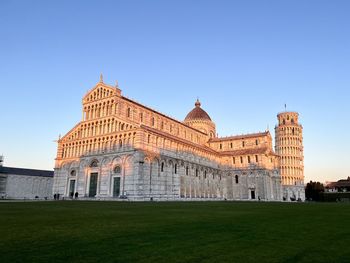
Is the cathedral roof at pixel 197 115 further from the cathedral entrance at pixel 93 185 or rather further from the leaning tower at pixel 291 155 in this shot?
the cathedral entrance at pixel 93 185

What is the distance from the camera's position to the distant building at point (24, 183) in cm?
7438

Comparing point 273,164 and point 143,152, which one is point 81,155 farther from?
point 273,164

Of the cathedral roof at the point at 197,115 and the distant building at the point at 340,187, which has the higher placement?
the cathedral roof at the point at 197,115

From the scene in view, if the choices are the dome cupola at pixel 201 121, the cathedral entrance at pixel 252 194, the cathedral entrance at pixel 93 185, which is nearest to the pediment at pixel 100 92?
the cathedral entrance at pixel 93 185

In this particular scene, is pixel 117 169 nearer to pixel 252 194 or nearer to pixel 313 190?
pixel 252 194

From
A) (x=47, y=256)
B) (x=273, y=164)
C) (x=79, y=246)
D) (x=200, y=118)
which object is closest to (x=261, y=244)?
(x=79, y=246)

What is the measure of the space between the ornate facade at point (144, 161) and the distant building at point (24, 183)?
74.3 feet

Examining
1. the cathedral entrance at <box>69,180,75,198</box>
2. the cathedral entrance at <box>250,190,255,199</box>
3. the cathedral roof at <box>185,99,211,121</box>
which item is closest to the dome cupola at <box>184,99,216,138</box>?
the cathedral roof at <box>185,99,211,121</box>

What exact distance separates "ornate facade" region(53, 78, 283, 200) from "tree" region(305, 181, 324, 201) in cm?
2798

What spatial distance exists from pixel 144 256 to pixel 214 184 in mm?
66912

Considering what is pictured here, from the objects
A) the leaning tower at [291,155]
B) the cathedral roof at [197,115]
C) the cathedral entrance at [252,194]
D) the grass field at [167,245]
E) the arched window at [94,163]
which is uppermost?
the cathedral roof at [197,115]

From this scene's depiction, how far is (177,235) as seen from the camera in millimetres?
9781

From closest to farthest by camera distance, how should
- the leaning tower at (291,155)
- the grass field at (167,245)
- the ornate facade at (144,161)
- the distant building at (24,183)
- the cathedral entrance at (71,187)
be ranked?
the grass field at (167,245) → the ornate facade at (144,161) → the cathedral entrance at (71,187) → the distant building at (24,183) → the leaning tower at (291,155)

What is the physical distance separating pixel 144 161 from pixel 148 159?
122cm
